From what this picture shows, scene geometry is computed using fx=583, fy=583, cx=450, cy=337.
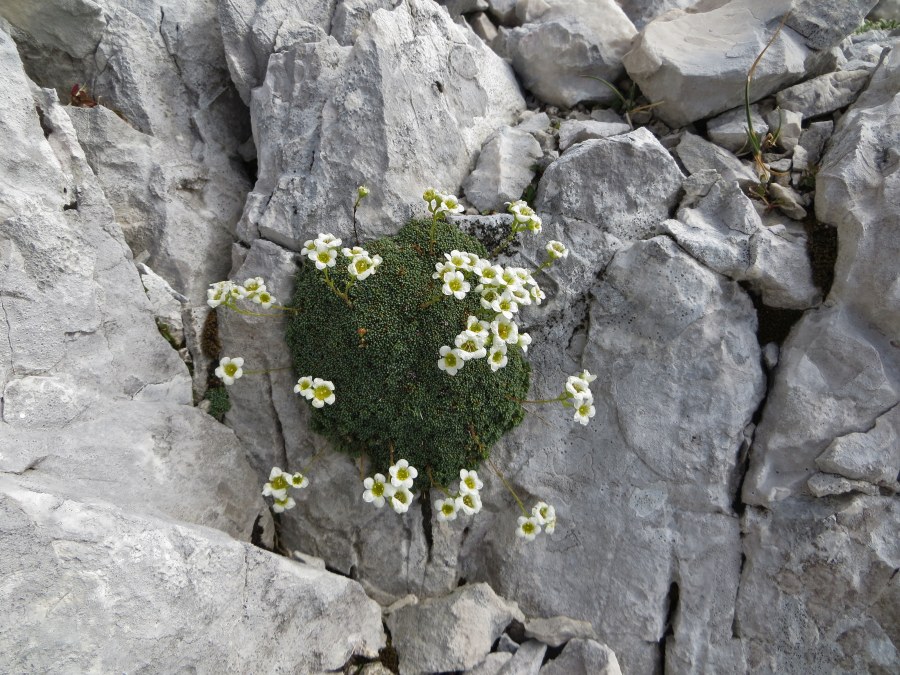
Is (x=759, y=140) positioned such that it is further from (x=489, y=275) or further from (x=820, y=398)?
(x=489, y=275)

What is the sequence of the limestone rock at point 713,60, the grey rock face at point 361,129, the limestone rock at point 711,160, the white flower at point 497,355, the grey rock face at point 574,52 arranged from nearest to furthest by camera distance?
the white flower at point 497,355, the grey rock face at point 361,129, the limestone rock at point 711,160, the limestone rock at point 713,60, the grey rock face at point 574,52

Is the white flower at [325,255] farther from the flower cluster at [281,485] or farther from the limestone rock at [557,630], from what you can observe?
the limestone rock at [557,630]

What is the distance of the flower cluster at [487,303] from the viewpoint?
12.8 ft

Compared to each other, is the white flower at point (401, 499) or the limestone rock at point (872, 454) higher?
the limestone rock at point (872, 454)

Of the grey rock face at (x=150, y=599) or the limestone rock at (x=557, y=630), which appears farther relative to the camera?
the limestone rock at (x=557, y=630)

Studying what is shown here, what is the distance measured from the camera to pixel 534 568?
4375 millimetres

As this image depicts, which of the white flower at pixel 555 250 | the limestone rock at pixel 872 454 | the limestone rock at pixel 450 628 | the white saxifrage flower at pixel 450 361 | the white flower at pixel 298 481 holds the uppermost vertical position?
the white flower at pixel 555 250

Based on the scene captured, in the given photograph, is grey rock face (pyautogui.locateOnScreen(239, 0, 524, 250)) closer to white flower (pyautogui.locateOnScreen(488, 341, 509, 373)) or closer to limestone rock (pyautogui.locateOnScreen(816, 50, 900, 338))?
white flower (pyautogui.locateOnScreen(488, 341, 509, 373))

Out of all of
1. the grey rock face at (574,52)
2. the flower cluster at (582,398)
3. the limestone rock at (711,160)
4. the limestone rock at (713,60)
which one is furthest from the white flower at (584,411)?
the grey rock face at (574,52)

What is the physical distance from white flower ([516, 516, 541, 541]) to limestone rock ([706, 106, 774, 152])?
364 cm

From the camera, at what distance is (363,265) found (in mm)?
4172

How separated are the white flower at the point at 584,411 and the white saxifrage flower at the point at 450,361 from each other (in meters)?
0.87

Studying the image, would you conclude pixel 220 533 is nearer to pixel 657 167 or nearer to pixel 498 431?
pixel 498 431

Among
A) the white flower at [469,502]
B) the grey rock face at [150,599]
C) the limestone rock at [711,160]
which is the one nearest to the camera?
the grey rock face at [150,599]
